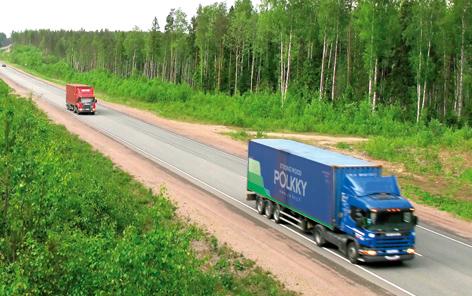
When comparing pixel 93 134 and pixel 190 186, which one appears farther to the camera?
pixel 93 134

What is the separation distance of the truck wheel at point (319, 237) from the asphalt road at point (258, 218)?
27 centimetres

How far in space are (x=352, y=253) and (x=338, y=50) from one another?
209 ft

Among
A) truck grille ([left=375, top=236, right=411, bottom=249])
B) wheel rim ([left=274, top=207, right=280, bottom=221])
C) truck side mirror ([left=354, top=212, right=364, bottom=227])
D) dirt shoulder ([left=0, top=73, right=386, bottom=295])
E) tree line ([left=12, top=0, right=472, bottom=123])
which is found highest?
tree line ([left=12, top=0, right=472, bottom=123])

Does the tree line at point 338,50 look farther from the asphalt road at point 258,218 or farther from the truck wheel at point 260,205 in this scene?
the truck wheel at point 260,205

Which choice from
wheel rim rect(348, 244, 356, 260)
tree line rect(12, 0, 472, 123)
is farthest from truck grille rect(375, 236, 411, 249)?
tree line rect(12, 0, 472, 123)

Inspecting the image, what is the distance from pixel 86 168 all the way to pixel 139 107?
4499 centimetres

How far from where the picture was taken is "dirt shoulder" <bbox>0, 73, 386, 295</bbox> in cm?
1681

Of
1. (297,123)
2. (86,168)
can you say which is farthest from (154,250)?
(297,123)

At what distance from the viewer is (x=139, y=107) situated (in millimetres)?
72312

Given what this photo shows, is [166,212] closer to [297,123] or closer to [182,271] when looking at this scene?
[182,271]

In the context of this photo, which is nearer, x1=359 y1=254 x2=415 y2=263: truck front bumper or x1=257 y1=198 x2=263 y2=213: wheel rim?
x1=359 y1=254 x2=415 y2=263: truck front bumper

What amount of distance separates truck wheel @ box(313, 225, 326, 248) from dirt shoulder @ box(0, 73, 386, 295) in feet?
2.33

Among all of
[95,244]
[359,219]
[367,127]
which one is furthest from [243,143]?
[95,244]

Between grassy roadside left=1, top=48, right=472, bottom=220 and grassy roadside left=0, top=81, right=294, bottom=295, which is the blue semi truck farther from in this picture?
grassy roadside left=1, top=48, right=472, bottom=220
